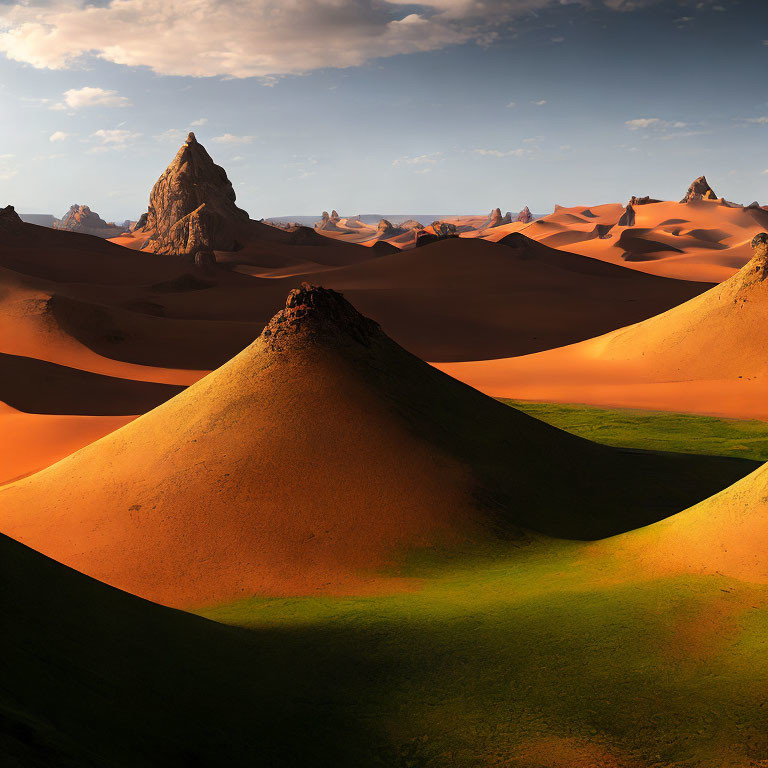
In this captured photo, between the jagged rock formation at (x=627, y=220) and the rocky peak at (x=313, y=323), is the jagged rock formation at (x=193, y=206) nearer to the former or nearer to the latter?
the rocky peak at (x=313, y=323)

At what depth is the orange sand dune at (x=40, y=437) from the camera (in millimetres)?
17172

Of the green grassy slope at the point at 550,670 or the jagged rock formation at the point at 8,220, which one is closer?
the green grassy slope at the point at 550,670

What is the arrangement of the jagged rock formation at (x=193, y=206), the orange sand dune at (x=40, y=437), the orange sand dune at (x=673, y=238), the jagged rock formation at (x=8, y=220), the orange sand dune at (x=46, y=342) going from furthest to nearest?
1. the orange sand dune at (x=673, y=238)
2. the jagged rock formation at (x=193, y=206)
3. the jagged rock formation at (x=8, y=220)
4. the orange sand dune at (x=46, y=342)
5. the orange sand dune at (x=40, y=437)

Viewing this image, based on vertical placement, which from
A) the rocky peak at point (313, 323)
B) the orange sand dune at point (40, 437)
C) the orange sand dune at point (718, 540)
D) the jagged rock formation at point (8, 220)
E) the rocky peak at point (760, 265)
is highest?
the jagged rock formation at point (8, 220)

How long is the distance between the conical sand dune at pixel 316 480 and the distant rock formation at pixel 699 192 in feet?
376

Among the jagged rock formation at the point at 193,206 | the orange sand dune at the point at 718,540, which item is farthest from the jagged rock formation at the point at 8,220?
the orange sand dune at the point at 718,540

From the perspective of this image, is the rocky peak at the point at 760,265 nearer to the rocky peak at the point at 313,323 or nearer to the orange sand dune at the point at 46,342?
the rocky peak at the point at 313,323

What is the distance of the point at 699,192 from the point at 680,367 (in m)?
105

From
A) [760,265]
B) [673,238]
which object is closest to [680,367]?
[760,265]

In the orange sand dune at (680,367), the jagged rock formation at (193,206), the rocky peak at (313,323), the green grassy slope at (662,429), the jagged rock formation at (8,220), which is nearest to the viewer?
the rocky peak at (313,323)

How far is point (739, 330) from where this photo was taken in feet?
82.4

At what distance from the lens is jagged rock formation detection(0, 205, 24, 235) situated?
60575mm

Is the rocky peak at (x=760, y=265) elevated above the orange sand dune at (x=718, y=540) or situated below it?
above

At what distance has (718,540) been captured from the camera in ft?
25.4
